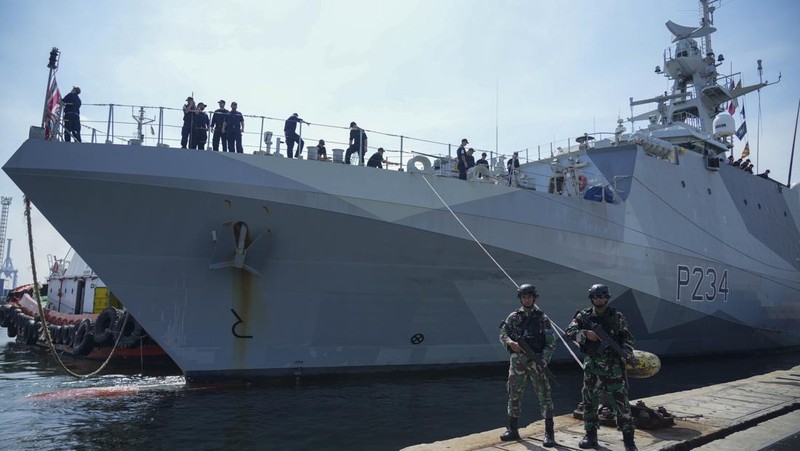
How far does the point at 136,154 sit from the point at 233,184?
1511 millimetres

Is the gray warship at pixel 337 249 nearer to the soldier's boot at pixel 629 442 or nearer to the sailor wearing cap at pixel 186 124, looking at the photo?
the sailor wearing cap at pixel 186 124

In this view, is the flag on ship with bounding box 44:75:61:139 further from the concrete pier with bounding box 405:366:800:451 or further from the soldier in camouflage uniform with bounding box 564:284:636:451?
the soldier in camouflage uniform with bounding box 564:284:636:451

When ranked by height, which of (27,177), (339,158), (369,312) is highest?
(339,158)

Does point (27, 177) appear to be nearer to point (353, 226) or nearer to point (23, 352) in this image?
point (353, 226)

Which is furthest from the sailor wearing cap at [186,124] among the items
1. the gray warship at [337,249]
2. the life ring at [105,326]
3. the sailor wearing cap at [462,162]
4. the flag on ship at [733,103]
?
the flag on ship at [733,103]

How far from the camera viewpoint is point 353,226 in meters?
8.77

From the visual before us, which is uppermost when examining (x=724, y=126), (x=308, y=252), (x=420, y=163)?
(x=724, y=126)

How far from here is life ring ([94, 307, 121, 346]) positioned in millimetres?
13688

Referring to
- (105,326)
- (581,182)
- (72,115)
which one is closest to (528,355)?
(72,115)

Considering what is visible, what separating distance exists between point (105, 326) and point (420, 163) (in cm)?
1012

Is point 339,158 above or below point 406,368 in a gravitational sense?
above

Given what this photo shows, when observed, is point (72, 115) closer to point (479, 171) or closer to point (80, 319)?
point (479, 171)

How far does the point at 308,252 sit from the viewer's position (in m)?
8.81

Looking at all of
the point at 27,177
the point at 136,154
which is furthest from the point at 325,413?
the point at 27,177
